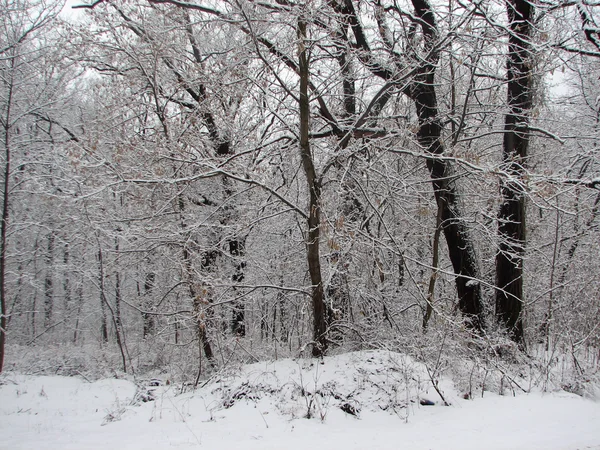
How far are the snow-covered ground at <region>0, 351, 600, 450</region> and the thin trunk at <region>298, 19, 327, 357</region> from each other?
435mm

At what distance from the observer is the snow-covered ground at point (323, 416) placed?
307cm

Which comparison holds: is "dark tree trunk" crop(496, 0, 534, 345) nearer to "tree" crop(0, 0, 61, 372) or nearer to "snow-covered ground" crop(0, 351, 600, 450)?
"snow-covered ground" crop(0, 351, 600, 450)

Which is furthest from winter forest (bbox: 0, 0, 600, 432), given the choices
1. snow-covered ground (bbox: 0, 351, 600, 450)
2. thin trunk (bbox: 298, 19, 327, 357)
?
snow-covered ground (bbox: 0, 351, 600, 450)

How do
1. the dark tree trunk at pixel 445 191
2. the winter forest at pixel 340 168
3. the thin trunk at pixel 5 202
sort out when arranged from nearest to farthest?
1. the winter forest at pixel 340 168
2. the dark tree trunk at pixel 445 191
3. the thin trunk at pixel 5 202

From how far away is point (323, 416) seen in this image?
11.9 feet

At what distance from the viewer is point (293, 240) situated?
7000mm

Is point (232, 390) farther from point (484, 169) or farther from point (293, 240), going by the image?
point (484, 169)

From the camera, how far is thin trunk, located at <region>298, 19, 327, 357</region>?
16.7ft

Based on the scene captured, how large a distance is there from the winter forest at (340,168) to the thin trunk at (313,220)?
3cm

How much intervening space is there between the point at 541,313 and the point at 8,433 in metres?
9.45

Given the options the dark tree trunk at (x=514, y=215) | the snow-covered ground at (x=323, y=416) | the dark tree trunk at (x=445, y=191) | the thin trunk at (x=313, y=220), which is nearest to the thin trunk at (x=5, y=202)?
the snow-covered ground at (x=323, y=416)

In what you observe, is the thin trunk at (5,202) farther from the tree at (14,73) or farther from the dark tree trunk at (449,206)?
the dark tree trunk at (449,206)

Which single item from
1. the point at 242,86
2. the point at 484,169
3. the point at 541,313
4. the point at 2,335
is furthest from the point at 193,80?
the point at 541,313

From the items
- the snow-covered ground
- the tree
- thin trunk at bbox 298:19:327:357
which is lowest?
the snow-covered ground
